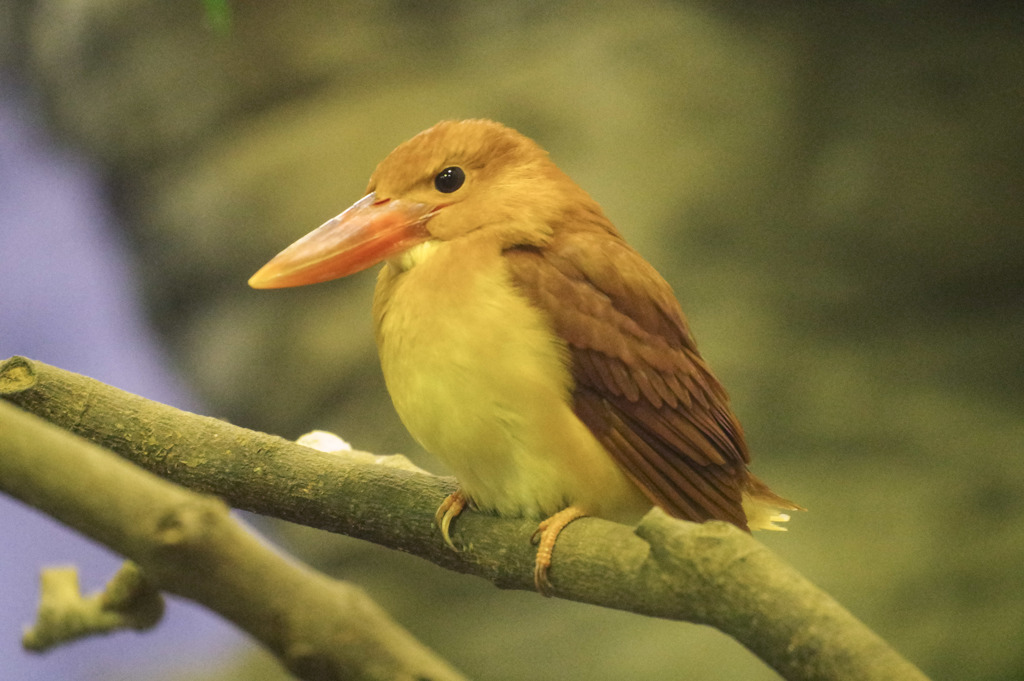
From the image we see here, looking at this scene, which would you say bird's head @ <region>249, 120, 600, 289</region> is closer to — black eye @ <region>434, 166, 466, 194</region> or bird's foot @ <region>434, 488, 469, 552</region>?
black eye @ <region>434, 166, 466, 194</region>

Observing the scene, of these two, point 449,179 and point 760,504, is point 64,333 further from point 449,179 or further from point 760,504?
point 760,504

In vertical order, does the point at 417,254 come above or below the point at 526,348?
above

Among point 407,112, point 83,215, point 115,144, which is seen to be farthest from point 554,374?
point 115,144

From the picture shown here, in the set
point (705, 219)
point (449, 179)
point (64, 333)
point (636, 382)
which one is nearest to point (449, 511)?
point (636, 382)

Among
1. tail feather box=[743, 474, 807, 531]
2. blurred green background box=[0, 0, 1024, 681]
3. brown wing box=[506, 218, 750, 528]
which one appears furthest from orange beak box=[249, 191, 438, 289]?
blurred green background box=[0, 0, 1024, 681]

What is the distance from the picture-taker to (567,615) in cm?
177

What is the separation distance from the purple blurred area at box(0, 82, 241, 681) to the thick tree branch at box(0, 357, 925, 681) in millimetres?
108

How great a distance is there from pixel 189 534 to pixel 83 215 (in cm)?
113

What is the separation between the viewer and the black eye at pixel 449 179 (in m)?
0.84

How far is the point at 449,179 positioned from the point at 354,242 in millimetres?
107

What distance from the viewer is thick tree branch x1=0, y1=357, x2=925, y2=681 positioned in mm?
594

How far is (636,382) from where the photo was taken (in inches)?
31.4

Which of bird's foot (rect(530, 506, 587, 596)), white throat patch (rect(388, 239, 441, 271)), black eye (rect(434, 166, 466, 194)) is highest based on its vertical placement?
black eye (rect(434, 166, 466, 194))

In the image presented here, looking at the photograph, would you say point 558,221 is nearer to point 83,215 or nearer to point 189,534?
point 189,534
